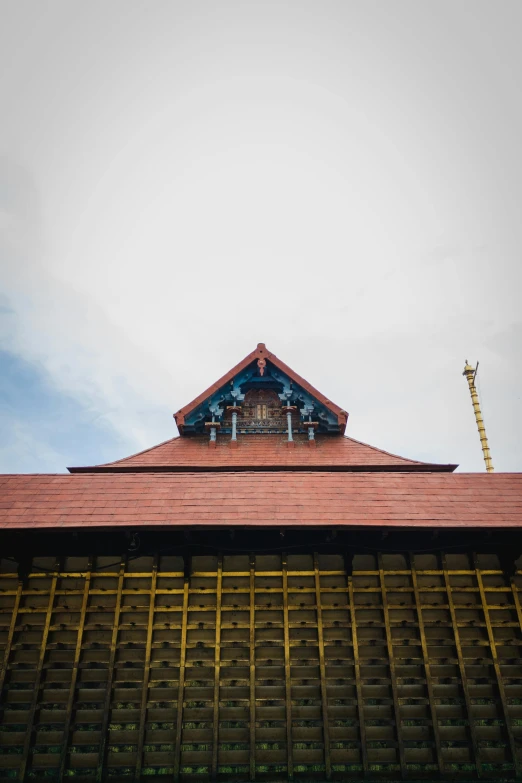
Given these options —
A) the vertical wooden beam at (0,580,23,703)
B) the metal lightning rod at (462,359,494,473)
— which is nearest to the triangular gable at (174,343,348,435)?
the vertical wooden beam at (0,580,23,703)

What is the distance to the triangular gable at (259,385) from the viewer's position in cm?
1366

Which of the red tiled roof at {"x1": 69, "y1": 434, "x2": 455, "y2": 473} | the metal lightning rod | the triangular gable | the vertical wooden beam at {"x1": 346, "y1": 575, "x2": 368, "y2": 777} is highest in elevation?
the metal lightning rod

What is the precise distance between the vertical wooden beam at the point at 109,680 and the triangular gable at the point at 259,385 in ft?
19.9

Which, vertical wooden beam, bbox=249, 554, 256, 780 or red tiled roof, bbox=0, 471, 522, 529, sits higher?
red tiled roof, bbox=0, 471, 522, 529

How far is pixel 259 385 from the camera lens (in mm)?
14656

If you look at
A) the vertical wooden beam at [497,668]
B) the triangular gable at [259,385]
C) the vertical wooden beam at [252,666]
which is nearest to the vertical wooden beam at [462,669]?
the vertical wooden beam at [497,668]

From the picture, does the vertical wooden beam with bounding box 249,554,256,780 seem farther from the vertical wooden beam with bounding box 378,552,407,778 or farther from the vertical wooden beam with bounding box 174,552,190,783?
the vertical wooden beam with bounding box 378,552,407,778

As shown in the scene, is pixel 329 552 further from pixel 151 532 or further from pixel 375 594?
pixel 151 532

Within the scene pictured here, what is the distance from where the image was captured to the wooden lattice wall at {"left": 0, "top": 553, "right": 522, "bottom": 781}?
6910 millimetres

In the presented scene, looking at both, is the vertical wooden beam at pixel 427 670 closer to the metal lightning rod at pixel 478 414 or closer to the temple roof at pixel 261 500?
the temple roof at pixel 261 500

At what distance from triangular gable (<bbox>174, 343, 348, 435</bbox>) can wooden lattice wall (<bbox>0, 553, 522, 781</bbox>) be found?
19.2 ft

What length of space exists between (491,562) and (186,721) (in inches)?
220

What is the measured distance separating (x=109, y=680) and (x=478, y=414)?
18223 millimetres

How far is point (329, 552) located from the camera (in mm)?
8219
